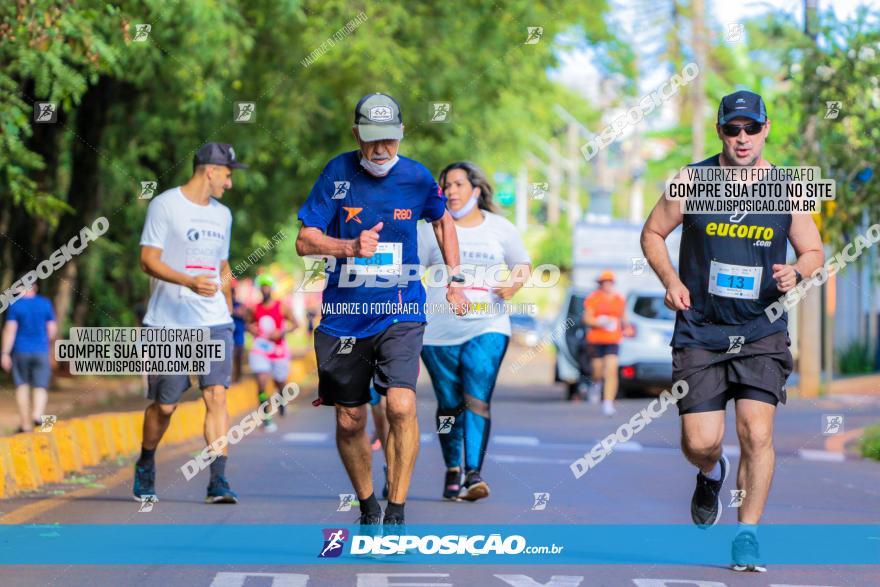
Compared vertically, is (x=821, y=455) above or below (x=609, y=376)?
below

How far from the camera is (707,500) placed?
819 cm

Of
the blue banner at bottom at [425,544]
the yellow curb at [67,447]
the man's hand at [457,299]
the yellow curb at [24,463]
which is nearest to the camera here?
the blue banner at bottom at [425,544]

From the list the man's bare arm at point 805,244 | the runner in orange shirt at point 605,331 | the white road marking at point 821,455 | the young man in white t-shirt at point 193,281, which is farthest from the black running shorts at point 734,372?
the runner in orange shirt at point 605,331

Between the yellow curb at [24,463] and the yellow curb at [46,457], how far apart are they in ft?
0.34

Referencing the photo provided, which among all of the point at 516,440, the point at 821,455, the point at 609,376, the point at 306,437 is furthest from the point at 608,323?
the point at 821,455

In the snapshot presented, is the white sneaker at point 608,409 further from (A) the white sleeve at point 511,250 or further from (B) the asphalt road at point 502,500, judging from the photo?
(A) the white sleeve at point 511,250

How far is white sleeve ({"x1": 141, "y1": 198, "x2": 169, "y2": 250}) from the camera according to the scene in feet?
33.0

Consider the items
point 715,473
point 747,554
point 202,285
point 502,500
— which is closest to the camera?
point 747,554

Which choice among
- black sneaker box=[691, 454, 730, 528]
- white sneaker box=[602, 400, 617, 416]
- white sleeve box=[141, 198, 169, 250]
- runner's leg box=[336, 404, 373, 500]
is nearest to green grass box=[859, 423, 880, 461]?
white sneaker box=[602, 400, 617, 416]

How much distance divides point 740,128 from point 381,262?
171 centimetres

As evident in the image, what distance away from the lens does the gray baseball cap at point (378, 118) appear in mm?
7785

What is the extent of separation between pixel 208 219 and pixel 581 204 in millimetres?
79776

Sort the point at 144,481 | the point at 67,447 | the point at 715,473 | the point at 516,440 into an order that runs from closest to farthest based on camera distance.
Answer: the point at 715,473, the point at 144,481, the point at 67,447, the point at 516,440

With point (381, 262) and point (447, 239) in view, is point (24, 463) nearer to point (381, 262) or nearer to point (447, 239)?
point (447, 239)
